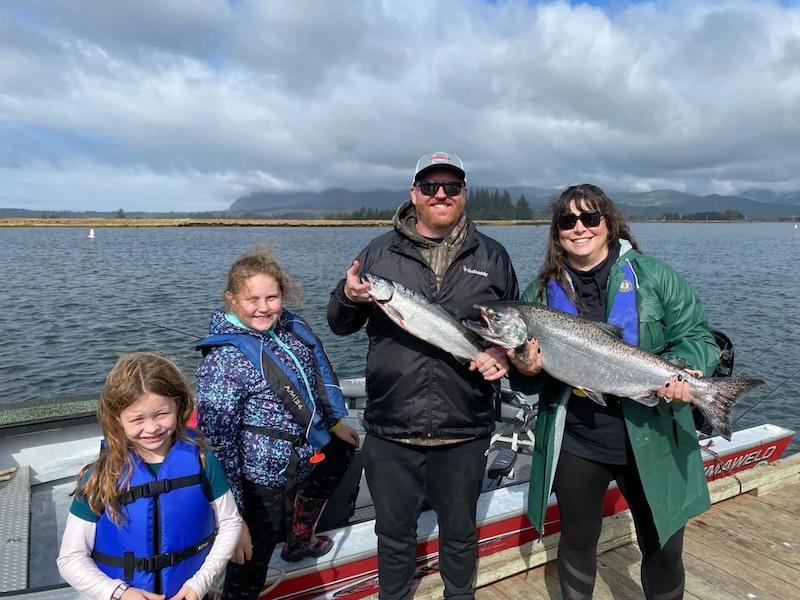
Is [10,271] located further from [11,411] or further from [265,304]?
[265,304]

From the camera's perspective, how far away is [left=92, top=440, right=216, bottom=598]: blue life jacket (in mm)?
2588

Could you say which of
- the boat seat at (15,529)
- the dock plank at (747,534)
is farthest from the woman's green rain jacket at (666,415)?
the boat seat at (15,529)

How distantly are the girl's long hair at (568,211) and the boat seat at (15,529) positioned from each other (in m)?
3.88

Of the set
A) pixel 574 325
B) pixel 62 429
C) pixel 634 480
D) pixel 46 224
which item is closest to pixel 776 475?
pixel 634 480

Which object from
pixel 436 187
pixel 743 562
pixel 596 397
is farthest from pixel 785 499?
pixel 436 187

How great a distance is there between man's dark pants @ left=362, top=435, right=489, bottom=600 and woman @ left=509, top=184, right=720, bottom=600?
1.63 feet

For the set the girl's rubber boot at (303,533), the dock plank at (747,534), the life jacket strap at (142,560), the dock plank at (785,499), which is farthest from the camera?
the dock plank at (785,499)

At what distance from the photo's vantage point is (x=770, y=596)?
446cm

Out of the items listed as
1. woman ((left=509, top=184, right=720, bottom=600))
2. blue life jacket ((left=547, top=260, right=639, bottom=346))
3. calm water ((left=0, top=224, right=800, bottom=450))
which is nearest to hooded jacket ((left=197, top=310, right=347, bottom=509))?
calm water ((left=0, top=224, right=800, bottom=450))

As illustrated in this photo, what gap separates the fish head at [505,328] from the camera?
3.23 meters

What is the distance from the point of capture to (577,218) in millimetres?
3268

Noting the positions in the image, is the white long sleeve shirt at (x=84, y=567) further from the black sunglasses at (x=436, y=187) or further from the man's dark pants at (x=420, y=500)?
the black sunglasses at (x=436, y=187)

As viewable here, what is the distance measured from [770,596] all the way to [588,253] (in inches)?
142

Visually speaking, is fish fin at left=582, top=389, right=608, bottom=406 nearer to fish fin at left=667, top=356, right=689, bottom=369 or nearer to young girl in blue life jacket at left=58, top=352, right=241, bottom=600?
fish fin at left=667, top=356, right=689, bottom=369
